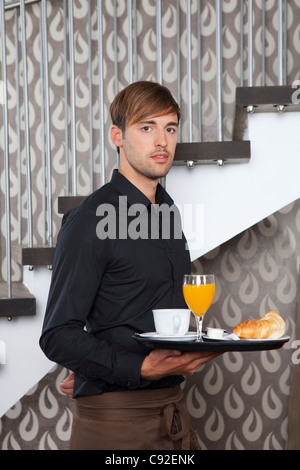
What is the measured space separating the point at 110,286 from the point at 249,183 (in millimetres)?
697

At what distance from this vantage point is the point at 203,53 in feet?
9.95

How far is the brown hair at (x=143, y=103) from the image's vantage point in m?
1.58

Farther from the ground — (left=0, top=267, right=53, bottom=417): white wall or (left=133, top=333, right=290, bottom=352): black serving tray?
(left=133, top=333, right=290, bottom=352): black serving tray

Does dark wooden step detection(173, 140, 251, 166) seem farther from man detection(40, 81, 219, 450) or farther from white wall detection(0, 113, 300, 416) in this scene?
man detection(40, 81, 219, 450)

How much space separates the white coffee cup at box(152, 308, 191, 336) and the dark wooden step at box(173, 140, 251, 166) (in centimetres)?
70

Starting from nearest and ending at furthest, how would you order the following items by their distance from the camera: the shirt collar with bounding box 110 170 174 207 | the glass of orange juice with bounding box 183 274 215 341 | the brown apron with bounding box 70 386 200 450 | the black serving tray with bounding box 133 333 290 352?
the black serving tray with bounding box 133 333 290 352
the glass of orange juice with bounding box 183 274 215 341
the brown apron with bounding box 70 386 200 450
the shirt collar with bounding box 110 170 174 207

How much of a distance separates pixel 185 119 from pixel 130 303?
1.76 meters

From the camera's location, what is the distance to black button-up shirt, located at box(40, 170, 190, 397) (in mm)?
1370

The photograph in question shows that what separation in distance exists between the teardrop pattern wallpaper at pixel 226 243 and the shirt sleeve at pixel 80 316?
5.38 feet

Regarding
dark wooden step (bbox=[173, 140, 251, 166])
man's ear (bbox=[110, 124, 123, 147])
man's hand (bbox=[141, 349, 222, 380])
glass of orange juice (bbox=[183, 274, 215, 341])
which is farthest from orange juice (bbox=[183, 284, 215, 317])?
dark wooden step (bbox=[173, 140, 251, 166])
